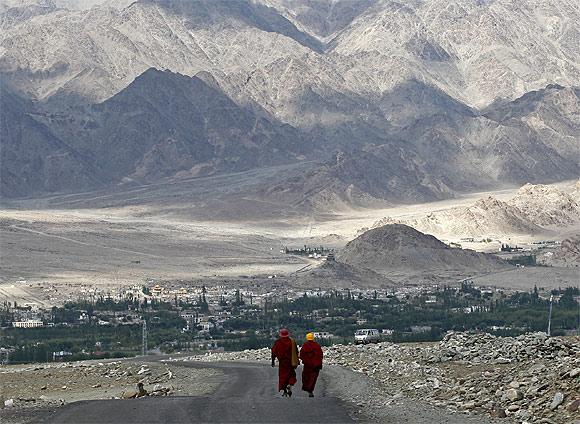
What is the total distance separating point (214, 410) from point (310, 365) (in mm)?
3643

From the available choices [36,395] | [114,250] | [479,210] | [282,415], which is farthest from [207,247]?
[282,415]

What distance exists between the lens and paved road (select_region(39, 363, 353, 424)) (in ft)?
69.8

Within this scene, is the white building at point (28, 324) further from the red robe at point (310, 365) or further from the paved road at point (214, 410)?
the red robe at point (310, 365)

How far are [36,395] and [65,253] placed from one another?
122 metres

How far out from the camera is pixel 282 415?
21734 mm

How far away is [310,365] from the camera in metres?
25.5

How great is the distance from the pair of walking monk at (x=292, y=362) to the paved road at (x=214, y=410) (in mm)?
231

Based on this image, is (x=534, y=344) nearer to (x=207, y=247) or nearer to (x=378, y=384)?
(x=378, y=384)

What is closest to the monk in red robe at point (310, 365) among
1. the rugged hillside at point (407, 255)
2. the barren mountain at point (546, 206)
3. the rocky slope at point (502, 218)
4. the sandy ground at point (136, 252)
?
the sandy ground at point (136, 252)

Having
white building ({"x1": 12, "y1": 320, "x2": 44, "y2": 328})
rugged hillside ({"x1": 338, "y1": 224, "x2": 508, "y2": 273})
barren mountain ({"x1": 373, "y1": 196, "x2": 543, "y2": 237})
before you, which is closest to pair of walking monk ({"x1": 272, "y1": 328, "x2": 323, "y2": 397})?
white building ({"x1": 12, "y1": 320, "x2": 44, "y2": 328})

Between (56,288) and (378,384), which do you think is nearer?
(378,384)

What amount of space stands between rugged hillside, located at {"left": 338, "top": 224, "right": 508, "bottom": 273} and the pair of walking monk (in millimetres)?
111096

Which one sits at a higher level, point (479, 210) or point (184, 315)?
point (479, 210)

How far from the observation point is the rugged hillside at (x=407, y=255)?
138 metres
